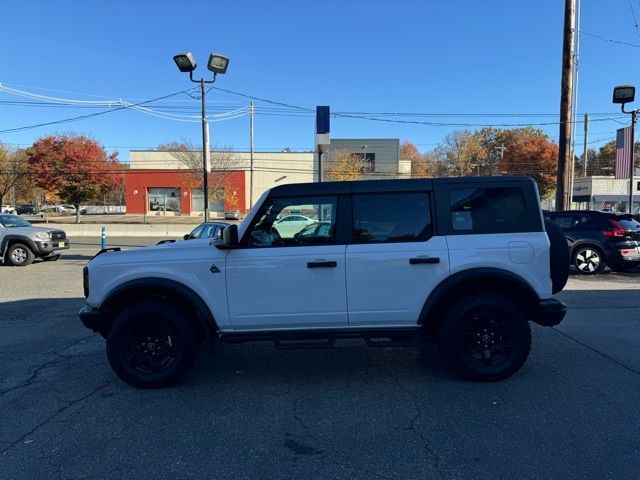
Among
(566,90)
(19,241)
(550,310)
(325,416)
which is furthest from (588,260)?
(19,241)

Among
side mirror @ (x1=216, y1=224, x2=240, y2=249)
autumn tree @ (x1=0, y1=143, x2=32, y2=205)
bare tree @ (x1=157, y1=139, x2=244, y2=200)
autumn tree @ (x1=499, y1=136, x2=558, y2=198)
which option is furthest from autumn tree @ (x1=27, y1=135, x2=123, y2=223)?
autumn tree @ (x1=499, y1=136, x2=558, y2=198)

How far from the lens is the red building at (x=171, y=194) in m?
48.9

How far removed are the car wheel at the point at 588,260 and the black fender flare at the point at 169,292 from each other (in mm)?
10308

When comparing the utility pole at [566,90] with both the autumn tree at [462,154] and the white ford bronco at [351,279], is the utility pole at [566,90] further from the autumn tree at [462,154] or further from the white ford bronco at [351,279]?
the autumn tree at [462,154]

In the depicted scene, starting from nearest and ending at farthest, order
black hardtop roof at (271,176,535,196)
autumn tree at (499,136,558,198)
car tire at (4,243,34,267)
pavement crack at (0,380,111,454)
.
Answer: pavement crack at (0,380,111,454) < black hardtop roof at (271,176,535,196) < car tire at (4,243,34,267) < autumn tree at (499,136,558,198)

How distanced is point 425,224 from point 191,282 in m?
2.29

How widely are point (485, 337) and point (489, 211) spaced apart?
48.1 inches

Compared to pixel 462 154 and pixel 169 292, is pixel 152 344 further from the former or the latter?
pixel 462 154

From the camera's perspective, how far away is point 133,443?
334 centimetres

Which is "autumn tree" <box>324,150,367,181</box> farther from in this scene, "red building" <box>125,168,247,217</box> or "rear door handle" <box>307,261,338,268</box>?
"rear door handle" <box>307,261,338,268</box>

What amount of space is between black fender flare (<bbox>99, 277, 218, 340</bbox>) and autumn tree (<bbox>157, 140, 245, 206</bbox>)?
133ft

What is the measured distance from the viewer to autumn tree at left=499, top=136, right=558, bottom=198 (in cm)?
5625

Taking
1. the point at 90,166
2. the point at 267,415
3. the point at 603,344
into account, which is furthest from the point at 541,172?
the point at 267,415

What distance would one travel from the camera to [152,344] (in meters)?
4.37
